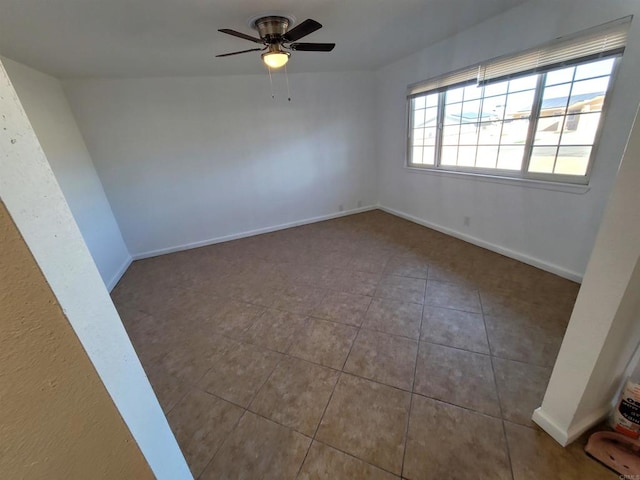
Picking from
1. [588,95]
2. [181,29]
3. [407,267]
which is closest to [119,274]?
[181,29]

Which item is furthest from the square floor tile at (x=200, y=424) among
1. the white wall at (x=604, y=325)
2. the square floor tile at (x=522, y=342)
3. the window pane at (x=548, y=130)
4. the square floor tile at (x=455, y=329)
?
the window pane at (x=548, y=130)

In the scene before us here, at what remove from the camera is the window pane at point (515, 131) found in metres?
2.65

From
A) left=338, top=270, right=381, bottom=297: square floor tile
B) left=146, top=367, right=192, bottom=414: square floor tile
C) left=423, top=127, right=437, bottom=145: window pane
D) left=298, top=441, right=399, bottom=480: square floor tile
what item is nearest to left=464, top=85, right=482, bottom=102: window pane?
left=423, top=127, right=437, bottom=145: window pane

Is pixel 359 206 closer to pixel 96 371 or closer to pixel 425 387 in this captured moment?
pixel 425 387

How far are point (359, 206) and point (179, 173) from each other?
3.04 meters

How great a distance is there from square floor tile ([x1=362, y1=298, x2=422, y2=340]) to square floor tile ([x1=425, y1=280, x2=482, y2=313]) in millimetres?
199

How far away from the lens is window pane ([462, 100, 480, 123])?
3059 millimetres

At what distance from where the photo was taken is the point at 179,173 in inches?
151

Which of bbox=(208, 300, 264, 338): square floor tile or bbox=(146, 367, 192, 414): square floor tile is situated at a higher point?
bbox=(208, 300, 264, 338): square floor tile

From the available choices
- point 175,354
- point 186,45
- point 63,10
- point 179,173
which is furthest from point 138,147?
point 175,354

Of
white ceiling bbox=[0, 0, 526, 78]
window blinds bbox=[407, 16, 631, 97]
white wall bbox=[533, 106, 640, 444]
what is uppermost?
white ceiling bbox=[0, 0, 526, 78]

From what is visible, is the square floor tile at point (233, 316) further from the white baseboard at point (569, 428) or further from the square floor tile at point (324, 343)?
the white baseboard at point (569, 428)

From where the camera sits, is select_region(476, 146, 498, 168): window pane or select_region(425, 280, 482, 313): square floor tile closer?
select_region(425, 280, 482, 313): square floor tile

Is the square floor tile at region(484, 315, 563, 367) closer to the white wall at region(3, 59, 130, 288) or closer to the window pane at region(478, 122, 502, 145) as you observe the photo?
the window pane at region(478, 122, 502, 145)
